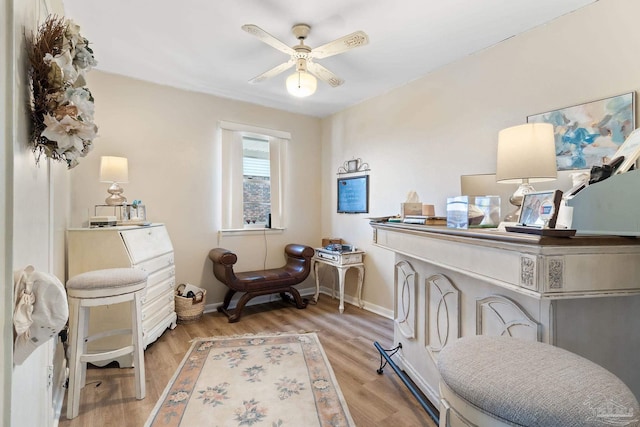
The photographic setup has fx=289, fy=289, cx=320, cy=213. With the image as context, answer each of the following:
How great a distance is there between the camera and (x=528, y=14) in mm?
2018

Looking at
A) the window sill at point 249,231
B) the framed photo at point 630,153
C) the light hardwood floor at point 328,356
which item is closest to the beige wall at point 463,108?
the light hardwood floor at point 328,356

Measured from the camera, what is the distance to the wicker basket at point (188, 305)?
307 cm

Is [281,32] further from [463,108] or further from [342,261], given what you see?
[342,261]

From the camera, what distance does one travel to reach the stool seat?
5.59ft

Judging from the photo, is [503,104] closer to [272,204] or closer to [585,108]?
[585,108]

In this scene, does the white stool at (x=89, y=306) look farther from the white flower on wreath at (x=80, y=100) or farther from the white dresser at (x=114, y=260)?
the white flower on wreath at (x=80, y=100)

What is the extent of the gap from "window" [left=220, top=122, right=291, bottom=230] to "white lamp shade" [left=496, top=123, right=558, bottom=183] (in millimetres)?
2898

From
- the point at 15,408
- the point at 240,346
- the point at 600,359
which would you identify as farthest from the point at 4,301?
the point at 240,346

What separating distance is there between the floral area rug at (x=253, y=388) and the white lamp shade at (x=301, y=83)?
2.12 meters

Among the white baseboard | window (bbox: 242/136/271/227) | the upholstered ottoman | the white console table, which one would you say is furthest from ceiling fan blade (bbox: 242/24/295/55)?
the white baseboard

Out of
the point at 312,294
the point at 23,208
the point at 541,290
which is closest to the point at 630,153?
the point at 541,290

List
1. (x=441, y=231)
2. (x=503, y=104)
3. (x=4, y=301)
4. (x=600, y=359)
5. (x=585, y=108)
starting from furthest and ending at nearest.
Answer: (x=503, y=104) → (x=585, y=108) → (x=441, y=231) → (x=600, y=359) → (x=4, y=301)

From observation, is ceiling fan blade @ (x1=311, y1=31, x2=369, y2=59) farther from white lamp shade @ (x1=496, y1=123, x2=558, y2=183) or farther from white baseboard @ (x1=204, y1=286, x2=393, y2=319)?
white baseboard @ (x1=204, y1=286, x2=393, y2=319)

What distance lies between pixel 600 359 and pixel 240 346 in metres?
2.38
